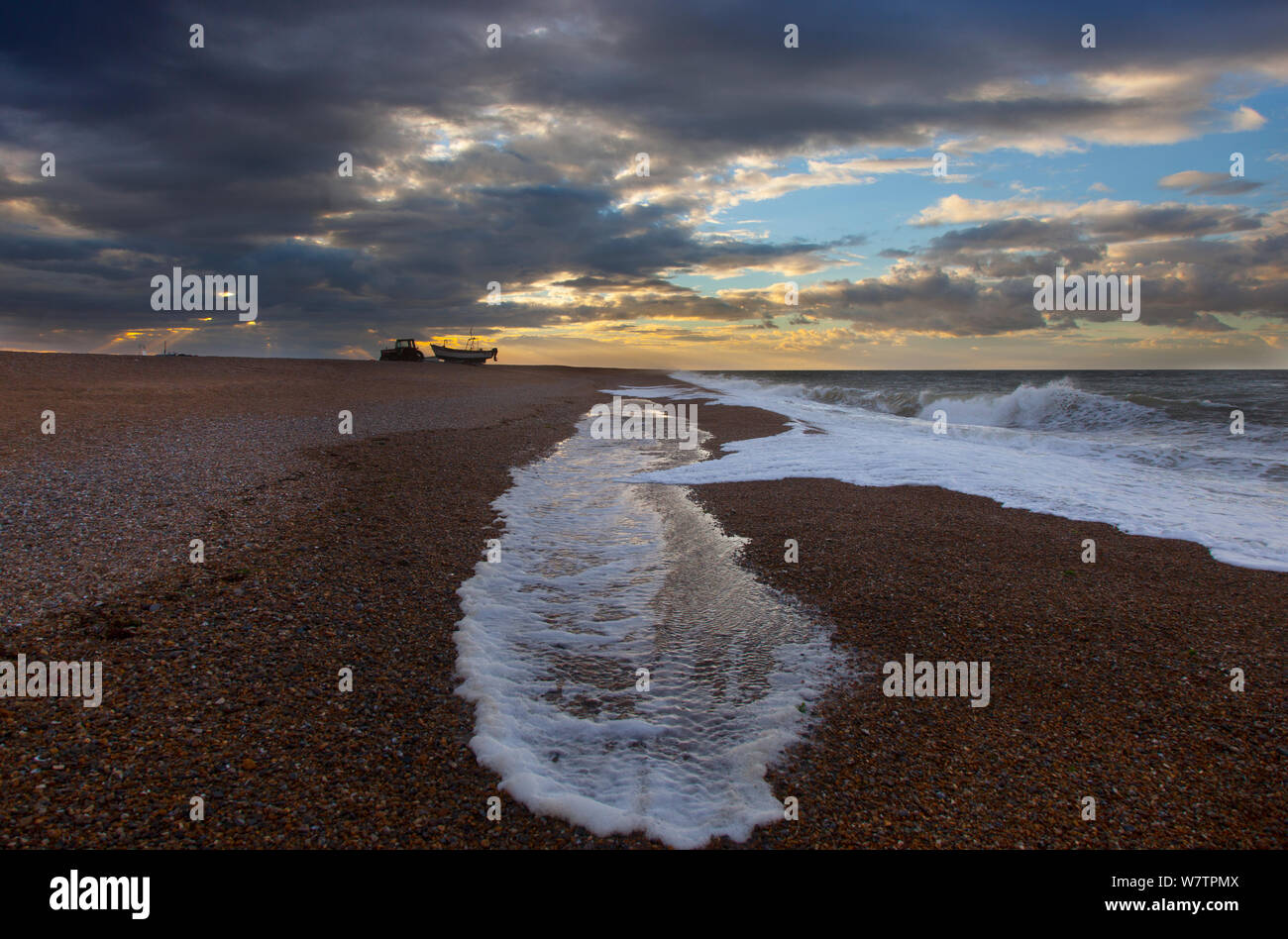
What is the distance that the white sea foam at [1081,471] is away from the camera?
10430 mm

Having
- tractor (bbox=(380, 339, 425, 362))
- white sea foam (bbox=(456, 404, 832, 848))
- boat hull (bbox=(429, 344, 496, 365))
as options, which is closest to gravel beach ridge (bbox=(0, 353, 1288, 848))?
white sea foam (bbox=(456, 404, 832, 848))

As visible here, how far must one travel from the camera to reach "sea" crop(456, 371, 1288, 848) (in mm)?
4148

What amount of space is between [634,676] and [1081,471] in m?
15.1

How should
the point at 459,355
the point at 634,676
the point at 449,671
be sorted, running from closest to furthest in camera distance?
the point at 449,671 < the point at 634,676 < the point at 459,355

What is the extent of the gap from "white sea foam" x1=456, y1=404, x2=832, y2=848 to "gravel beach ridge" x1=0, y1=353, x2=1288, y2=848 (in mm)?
254

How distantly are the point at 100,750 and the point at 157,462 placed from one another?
9703mm

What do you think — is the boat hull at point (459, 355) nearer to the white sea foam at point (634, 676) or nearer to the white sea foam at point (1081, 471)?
the white sea foam at point (1081, 471)

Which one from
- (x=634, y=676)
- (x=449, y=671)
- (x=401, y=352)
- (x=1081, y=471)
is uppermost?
(x=401, y=352)

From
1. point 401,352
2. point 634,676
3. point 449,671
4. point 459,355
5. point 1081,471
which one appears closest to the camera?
point 449,671

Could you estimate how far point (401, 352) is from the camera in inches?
2904

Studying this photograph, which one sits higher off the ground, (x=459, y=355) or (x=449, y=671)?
(x=459, y=355)

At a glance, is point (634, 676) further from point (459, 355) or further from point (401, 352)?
point (459, 355)

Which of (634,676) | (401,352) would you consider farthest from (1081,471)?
(401,352)
